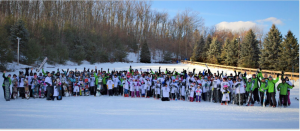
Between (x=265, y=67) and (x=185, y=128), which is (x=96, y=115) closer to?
(x=185, y=128)

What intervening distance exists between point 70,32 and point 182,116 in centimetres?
3895

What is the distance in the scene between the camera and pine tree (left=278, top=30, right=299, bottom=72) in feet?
86.8

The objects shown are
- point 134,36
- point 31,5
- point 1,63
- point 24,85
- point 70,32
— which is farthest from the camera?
point 134,36

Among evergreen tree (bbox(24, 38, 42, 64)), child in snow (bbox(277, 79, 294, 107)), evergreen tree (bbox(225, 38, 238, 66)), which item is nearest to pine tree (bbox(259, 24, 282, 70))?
evergreen tree (bbox(225, 38, 238, 66))

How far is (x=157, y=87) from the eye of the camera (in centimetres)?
1350

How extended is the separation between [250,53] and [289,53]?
7.17 m

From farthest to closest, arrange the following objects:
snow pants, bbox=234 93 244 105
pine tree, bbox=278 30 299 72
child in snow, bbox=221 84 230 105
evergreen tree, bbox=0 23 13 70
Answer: pine tree, bbox=278 30 299 72 < evergreen tree, bbox=0 23 13 70 < child in snow, bbox=221 84 230 105 < snow pants, bbox=234 93 244 105

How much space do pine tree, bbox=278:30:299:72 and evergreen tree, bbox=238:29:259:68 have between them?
18.7 feet

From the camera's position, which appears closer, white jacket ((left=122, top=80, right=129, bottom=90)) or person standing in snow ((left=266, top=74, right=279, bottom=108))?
person standing in snow ((left=266, top=74, right=279, bottom=108))

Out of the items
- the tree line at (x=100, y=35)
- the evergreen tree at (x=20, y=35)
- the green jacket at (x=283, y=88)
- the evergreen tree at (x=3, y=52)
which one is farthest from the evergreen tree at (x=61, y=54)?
the green jacket at (x=283, y=88)

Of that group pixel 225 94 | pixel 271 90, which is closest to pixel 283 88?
pixel 271 90

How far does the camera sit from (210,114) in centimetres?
891

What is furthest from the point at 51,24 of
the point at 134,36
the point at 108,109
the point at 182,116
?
the point at 182,116

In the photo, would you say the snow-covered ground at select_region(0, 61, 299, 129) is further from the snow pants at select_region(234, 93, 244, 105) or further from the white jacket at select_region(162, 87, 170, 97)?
the white jacket at select_region(162, 87, 170, 97)
